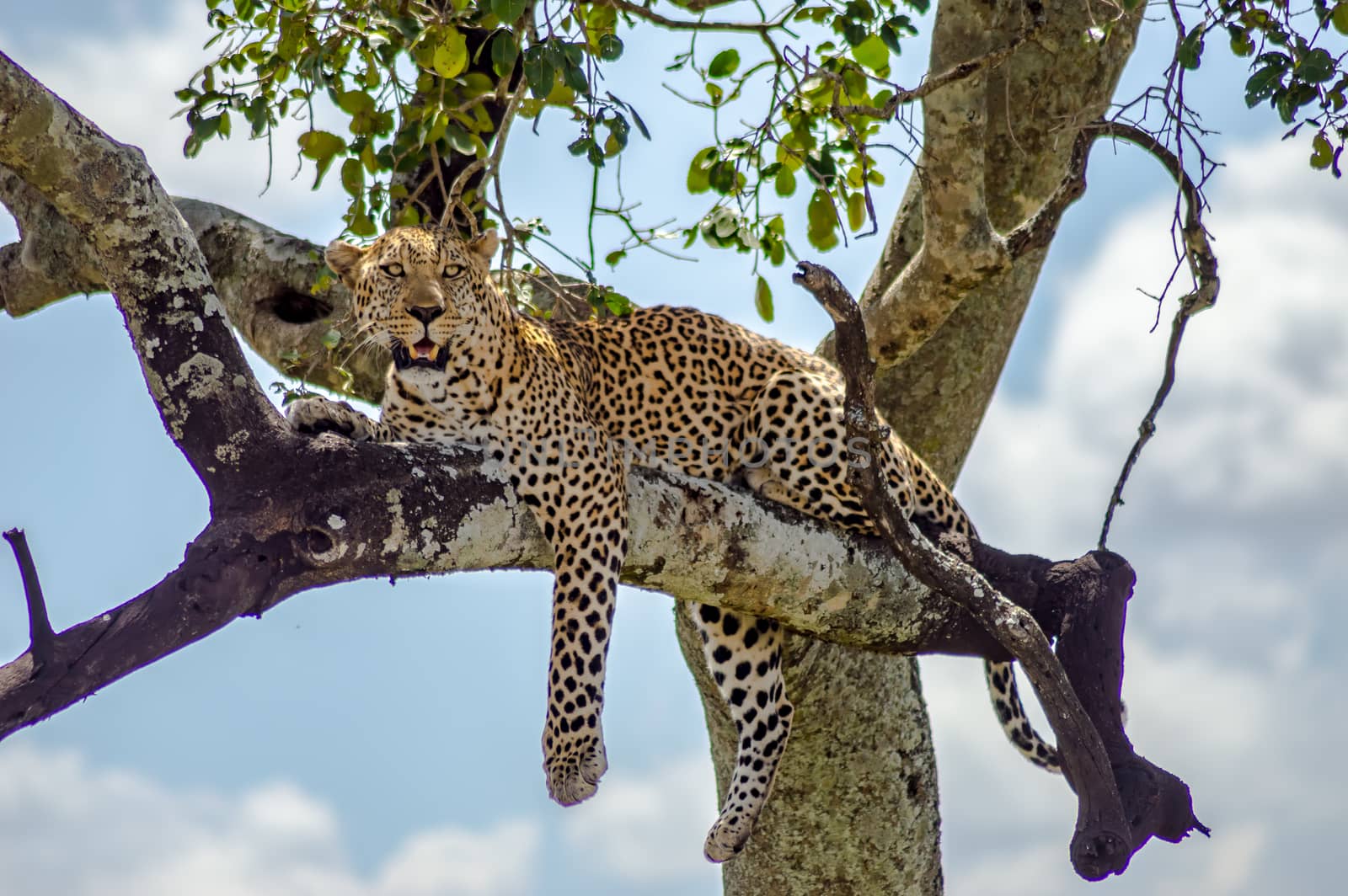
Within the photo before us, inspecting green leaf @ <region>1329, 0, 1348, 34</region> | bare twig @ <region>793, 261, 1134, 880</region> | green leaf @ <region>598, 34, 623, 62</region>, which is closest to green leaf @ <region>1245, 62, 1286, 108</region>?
green leaf @ <region>1329, 0, 1348, 34</region>

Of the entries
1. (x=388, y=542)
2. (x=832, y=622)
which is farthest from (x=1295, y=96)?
(x=388, y=542)

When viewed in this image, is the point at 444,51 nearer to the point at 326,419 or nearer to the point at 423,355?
the point at 423,355

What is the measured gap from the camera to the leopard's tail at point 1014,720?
726 centimetres

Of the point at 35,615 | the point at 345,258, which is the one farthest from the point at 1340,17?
the point at 35,615

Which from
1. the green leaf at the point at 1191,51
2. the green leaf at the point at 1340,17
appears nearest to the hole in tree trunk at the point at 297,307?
the green leaf at the point at 1191,51

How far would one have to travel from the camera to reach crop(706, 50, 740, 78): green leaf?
754cm

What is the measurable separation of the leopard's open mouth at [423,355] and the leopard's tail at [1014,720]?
3089 millimetres

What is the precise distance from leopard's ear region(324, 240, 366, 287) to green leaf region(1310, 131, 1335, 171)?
4.13 meters

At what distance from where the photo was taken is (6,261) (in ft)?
29.7

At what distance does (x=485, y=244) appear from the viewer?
260 inches

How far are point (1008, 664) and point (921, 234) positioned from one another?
271cm

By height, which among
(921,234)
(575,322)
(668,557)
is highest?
(921,234)

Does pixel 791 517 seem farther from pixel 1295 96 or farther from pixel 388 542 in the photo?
pixel 1295 96

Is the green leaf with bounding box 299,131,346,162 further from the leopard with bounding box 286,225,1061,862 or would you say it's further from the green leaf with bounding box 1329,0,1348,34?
the green leaf with bounding box 1329,0,1348,34
